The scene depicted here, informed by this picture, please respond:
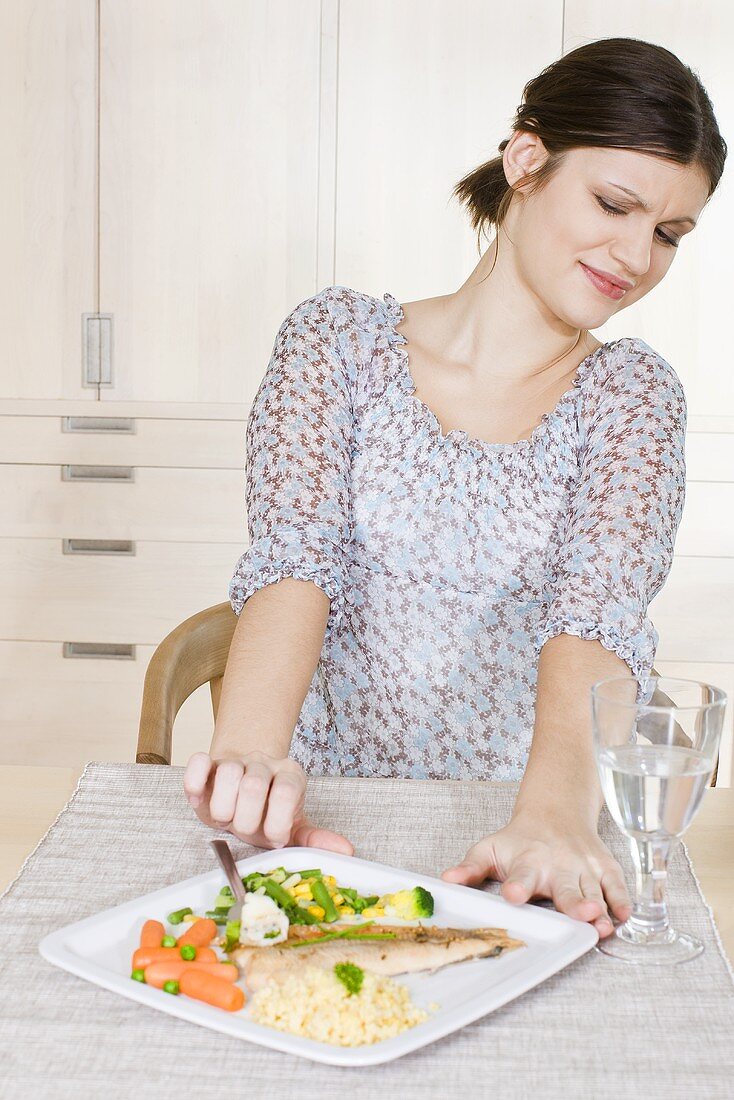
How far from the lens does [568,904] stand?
717mm

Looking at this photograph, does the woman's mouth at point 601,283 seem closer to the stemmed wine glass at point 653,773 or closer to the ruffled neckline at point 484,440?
the ruffled neckline at point 484,440

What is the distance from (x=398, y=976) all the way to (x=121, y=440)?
7.01ft

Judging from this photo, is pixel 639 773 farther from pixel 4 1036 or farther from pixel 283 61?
pixel 283 61

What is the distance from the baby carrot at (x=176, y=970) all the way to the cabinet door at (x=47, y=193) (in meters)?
2.19

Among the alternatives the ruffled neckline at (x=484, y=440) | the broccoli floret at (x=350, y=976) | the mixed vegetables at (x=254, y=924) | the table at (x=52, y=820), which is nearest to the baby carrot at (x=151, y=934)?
the mixed vegetables at (x=254, y=924)

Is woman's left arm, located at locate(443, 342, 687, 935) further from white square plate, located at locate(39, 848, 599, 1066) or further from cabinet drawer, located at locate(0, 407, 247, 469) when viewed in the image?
cabinet drawer, located at locate(0, 407, 247, 469)

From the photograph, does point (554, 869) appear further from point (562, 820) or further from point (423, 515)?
point (423, 515)

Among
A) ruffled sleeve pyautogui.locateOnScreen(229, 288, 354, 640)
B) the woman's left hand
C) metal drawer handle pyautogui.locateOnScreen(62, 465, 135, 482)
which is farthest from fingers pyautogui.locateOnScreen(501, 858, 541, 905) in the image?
metal drawer handle pyautogui.locateOnScreen(62, 465, 135, 482)

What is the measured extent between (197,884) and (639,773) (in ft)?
0.93

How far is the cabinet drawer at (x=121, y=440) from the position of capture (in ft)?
8.61

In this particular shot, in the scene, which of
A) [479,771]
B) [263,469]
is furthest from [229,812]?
[479,771]

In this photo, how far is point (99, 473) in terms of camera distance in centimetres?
266

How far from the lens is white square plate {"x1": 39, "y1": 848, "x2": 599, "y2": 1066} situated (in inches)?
22.0

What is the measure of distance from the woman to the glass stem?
21 centimetres
